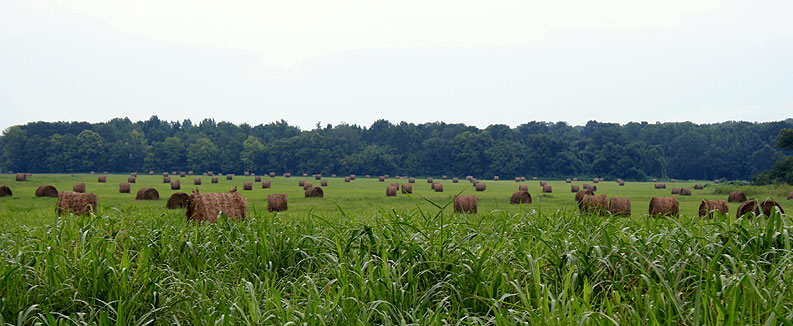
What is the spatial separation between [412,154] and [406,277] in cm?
12880

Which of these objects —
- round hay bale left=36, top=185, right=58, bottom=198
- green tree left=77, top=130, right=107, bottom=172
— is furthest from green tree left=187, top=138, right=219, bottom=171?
round hay bale left=36, top=185, right=58, bottom=198

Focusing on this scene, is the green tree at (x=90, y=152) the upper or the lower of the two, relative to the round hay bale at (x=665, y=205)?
upper

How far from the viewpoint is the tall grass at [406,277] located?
4.91 meters

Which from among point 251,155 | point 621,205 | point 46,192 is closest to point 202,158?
point 251,155

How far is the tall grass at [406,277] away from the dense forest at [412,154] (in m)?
117

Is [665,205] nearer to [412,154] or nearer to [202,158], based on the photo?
[412,154]

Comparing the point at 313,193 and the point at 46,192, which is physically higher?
the point at 46,192

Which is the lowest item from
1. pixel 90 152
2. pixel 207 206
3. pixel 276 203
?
pixel 276 203

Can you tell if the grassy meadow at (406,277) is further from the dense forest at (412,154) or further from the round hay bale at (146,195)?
the dense forest at (412,154)

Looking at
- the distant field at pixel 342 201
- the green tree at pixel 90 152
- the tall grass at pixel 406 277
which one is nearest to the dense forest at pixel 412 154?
the green tree at pixel 90 152

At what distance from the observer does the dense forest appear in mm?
122000

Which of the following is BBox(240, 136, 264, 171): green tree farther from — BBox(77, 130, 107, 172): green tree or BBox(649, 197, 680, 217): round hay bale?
BBox(649, 197, 680, 217): round hay bale

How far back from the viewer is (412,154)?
135m

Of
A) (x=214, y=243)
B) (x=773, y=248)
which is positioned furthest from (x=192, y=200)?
(x=773, y=248)
